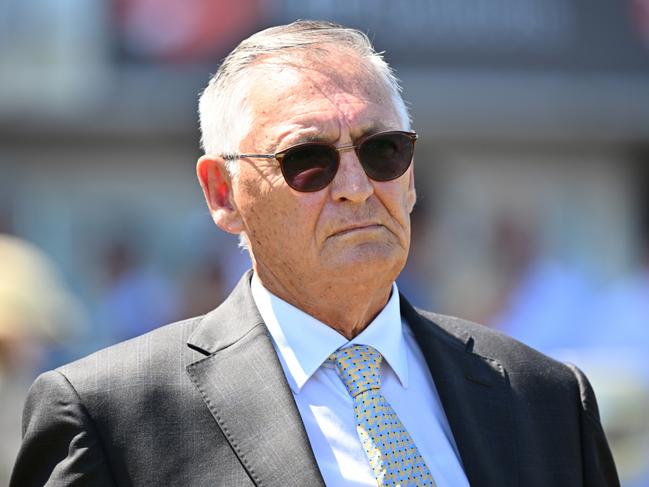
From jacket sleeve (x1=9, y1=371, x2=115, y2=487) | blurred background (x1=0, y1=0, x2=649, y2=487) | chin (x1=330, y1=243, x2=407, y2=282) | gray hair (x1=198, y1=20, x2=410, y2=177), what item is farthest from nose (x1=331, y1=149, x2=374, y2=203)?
blurred background (x1=0, y1=0, x2=649, y2=487)

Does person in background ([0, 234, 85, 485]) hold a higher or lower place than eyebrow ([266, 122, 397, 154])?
lower

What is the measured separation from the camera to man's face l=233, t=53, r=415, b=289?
128 inches

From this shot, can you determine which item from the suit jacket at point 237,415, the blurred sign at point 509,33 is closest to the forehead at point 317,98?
the suit jacket at point 237,415

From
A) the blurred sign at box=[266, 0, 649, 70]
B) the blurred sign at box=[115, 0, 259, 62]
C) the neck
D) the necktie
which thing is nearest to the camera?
the necktie

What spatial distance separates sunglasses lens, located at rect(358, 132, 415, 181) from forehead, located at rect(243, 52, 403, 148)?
0.13 feet

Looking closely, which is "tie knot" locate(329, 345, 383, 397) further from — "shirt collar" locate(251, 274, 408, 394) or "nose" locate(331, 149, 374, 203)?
"nose" locate(331, 149, 374, 203)

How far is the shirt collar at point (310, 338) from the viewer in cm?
325

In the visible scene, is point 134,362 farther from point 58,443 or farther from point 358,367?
point 358,367

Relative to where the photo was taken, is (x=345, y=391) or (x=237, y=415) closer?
(x=237, y=415)

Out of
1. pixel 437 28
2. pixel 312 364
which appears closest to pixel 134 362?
pixel 312 364

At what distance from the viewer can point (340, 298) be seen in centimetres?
331

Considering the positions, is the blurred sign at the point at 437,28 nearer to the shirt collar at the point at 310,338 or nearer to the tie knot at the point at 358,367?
the shirt collar at the point at 310,338

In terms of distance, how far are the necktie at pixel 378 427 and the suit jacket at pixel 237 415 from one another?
0.15m

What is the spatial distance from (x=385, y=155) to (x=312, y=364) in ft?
1.92
